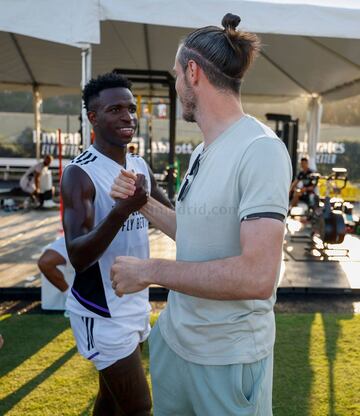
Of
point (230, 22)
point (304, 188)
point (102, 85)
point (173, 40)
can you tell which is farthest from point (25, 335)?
point (304, 188)

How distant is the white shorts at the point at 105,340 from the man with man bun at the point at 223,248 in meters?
0.49

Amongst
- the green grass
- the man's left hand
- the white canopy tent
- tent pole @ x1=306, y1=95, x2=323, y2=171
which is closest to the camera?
the man's left hand

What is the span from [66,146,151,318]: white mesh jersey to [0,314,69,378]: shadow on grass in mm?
1652

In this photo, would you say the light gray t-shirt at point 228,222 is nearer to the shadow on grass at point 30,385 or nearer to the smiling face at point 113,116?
the smiling face at point 113,116

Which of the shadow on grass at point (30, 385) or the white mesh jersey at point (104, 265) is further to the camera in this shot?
the shadow on grass at point (30, 385)

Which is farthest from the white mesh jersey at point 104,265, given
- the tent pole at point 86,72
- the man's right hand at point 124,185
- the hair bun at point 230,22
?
the tent pole at point 86,72

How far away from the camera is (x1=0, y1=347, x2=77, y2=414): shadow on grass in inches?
109

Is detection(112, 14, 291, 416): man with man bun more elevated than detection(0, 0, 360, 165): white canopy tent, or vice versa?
detection(0, 0, 360, 165): white canopy tent

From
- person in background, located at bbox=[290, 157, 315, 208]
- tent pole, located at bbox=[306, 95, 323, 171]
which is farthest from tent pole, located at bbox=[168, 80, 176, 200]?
tent pole, located at bbox=[306, 95, 323, 171]

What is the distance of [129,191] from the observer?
1496 mm

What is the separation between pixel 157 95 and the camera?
36.3 feet

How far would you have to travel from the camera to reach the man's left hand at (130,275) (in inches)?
47.3

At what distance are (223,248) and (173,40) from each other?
7542 millimetres

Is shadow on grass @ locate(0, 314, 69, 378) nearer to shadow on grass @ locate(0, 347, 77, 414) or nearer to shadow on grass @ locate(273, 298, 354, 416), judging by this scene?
shadow on grass @ locate(0, 347, 77, 414)
